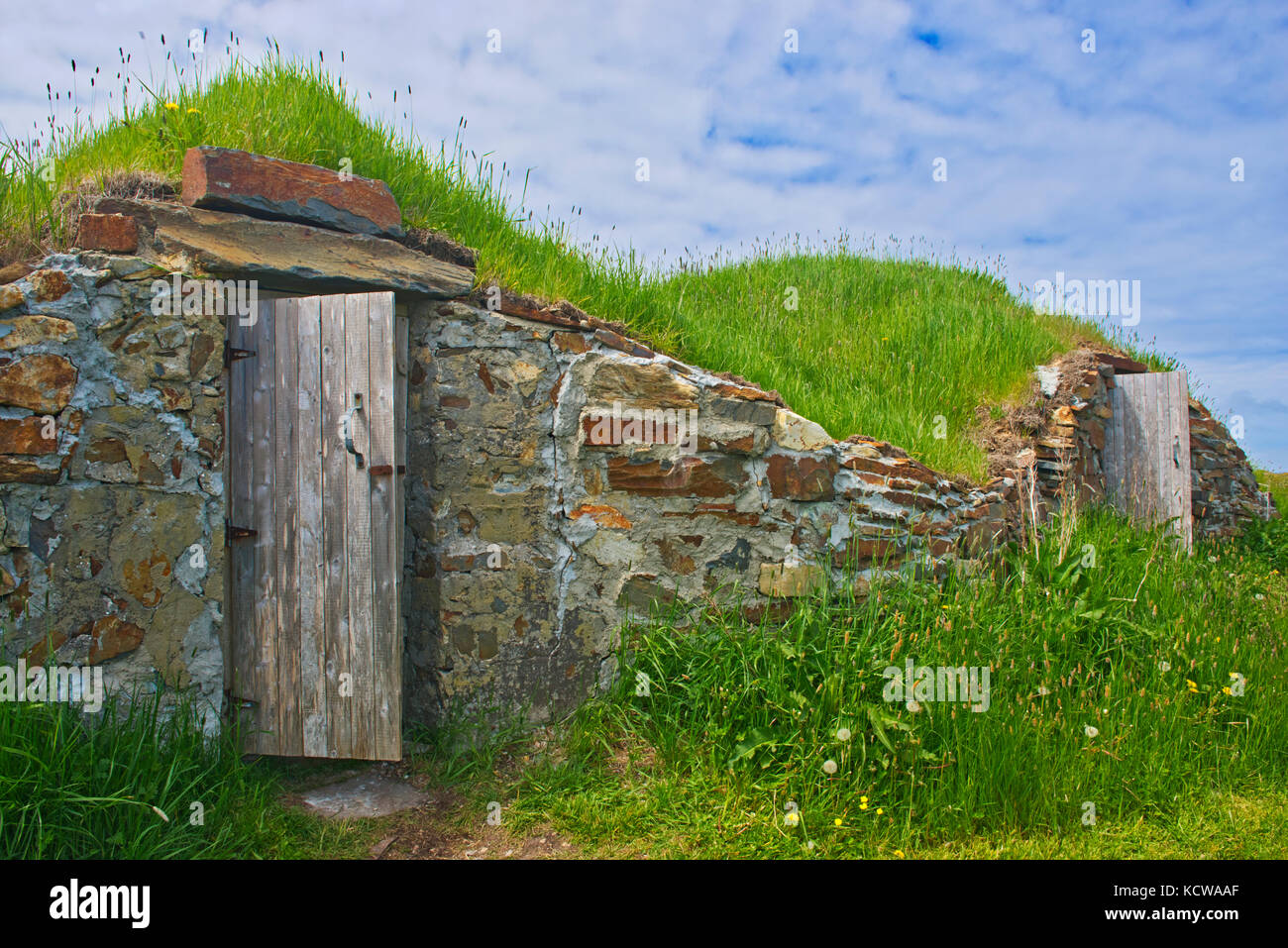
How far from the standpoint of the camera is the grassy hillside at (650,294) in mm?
4633

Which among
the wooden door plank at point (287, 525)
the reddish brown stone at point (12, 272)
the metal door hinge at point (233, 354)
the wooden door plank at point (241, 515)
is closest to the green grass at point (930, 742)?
the wooden door plank at point (287, 525)

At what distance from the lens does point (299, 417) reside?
4062 mm

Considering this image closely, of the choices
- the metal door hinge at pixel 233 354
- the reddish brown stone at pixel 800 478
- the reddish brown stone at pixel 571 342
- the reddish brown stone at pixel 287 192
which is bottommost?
the reddish brown stone at pixel 800 478

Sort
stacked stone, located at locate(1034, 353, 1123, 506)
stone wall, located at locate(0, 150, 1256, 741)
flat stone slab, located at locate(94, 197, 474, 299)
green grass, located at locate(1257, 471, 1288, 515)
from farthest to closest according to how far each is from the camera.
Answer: green grass, located at locate(1257, 471, 1288, 515), stacked stone, located at locate(1034, 353, 1123, 506), flat stone slab, located at locate(94, 197, 474, 299), stone wall, located at locate(0, 150, 1256, 741)

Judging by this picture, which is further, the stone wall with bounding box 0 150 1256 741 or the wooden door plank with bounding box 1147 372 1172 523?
the wooden door plank with bounding box 1147 372 1172 523

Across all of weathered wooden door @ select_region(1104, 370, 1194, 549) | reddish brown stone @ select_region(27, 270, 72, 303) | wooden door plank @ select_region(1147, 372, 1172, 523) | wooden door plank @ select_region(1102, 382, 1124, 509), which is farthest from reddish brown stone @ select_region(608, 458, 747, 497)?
wooden door plank @ select_region(1147, 372, 1172, 523)

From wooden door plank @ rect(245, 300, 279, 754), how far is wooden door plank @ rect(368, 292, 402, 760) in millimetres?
527

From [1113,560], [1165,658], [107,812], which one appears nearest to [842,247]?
[1113,560]

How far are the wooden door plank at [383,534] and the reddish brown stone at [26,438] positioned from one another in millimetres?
1401

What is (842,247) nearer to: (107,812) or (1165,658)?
(1165,658)

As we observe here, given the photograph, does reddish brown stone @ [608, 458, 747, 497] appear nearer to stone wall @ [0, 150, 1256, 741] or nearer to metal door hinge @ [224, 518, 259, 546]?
stone wall @ [0, 150, 1256, 741]

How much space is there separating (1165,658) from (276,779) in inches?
201

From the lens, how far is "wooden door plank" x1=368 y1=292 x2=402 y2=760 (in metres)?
4.01

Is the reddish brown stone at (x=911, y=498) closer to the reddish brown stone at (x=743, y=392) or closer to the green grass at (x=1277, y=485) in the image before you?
the reddish brown stone at (x=743, y=392)
